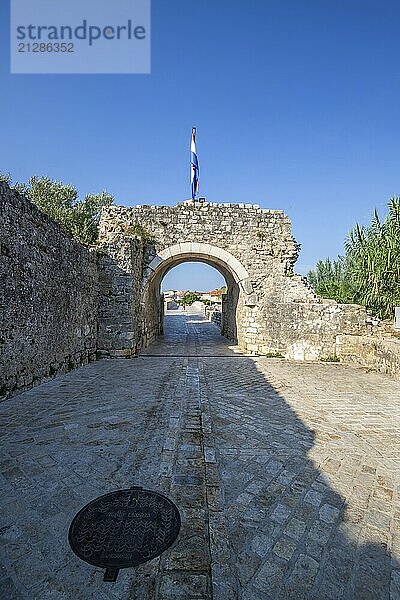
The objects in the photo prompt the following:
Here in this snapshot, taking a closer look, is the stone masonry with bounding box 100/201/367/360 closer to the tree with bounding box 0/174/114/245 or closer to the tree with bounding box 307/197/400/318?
the tree with bounding box 307/197/400/318

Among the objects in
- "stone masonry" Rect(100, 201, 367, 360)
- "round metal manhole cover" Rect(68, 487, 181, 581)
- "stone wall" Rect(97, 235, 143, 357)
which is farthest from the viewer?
"stone masonry" Rect(100, 201, 367, 360)

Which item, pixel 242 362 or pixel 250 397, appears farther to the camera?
pixel 242 362

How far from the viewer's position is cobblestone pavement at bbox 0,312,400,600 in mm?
2104

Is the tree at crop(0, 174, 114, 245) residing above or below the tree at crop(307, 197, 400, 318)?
above

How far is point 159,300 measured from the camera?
1889 cm

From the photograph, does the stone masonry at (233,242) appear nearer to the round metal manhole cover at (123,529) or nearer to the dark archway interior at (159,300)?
the dark archway interior at (159,300)

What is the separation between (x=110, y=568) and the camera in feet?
7.14

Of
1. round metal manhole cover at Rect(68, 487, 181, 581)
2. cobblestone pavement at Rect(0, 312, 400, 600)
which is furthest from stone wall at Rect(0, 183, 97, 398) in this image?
round metal manhole cover at Rect(68, 487, 181, 581)

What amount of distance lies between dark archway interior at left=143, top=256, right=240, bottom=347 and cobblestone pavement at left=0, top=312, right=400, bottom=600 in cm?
698

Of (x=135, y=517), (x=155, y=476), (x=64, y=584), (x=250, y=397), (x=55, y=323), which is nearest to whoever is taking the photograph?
(x=64, y=584)

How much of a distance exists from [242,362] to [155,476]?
723 cm

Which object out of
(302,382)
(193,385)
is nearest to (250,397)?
(193,385)

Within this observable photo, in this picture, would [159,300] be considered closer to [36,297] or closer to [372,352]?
[372,352]

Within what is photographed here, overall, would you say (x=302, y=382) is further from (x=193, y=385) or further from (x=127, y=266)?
(x=127, y=266)
